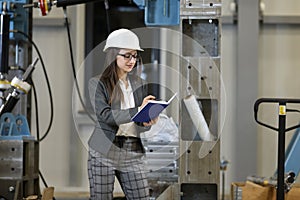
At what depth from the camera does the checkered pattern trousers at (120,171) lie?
238 cm

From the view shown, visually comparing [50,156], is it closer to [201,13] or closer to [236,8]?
[236,8]

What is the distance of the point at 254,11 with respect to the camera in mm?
4594

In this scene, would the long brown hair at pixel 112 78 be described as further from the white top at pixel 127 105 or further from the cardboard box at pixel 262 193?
the cardboard box at pixel 262 193

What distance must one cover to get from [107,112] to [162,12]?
61 centimetres

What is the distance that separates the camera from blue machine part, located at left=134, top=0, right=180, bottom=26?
263cm

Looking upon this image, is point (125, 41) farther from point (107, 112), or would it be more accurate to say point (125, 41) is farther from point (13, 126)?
point (13, 126)

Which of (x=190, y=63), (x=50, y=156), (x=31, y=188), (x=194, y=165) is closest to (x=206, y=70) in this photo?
(x=190, y=63)

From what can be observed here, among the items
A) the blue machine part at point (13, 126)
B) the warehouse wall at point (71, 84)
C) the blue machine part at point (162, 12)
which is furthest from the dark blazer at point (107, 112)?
the warehouse wall at point (71, 84)

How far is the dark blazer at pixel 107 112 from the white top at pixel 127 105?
1cm

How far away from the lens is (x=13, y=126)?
302cm

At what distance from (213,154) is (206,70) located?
0.35m

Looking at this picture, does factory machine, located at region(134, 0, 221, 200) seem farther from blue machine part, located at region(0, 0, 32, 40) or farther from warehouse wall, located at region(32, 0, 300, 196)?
warehouse wall, located at region(32, 0, 300, 196)

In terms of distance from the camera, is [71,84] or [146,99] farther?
[71,84]

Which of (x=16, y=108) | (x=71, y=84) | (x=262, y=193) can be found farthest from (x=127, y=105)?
(x=71, y=84)
